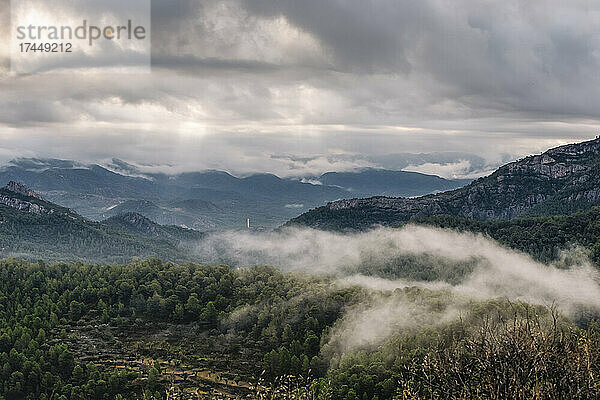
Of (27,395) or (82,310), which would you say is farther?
(82,310)

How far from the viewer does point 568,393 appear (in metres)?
51.8

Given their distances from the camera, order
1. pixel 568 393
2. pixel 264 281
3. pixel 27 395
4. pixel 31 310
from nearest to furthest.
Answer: pixel 568 393 < pixel 27 395 < pixel 31 310 < pixel 264 281

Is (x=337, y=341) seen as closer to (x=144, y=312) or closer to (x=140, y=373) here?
(x=140, y=373)

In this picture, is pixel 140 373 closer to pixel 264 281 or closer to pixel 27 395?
pixel 27 395

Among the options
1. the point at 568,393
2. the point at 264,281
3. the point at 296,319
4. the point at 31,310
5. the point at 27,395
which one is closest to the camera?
the point at 568,393

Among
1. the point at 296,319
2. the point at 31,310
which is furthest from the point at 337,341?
the point at 31,310

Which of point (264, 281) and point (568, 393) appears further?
point (264, 281)

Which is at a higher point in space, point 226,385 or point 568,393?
point 568,393

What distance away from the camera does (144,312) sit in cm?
17050

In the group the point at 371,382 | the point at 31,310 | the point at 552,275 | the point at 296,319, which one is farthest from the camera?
the point at 552,275

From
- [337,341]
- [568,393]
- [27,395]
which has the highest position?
[568,393]

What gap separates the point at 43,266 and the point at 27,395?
274 ft

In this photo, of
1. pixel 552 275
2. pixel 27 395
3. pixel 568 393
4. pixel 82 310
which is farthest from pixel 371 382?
pixel 552 275

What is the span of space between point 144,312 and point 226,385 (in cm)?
5751
